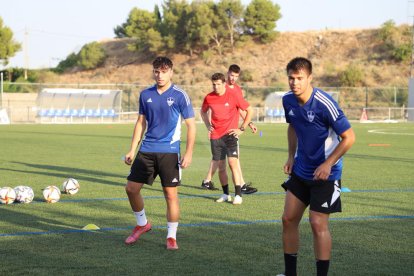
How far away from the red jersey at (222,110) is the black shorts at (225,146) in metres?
0.08

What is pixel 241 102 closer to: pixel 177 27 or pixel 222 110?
pixel 222 110

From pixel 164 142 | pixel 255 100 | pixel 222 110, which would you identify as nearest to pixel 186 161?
pixel 164 142

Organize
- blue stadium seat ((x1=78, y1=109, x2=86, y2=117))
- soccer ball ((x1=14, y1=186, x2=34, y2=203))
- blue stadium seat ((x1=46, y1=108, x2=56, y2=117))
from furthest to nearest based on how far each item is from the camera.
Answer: blue stadium seat ((x1=78, y1=109, x2=86, y2=117)), blue stadium seat ((x1=46, y1=108, x2=56, y2=117)), soccer ball ((x1=14, y1=186, x2=34, y2=203))

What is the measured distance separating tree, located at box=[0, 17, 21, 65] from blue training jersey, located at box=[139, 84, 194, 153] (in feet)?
219

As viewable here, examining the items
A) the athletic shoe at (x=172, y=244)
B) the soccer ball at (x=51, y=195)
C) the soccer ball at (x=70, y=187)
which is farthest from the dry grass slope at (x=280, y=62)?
the athletic shoe at (x=172, y=244)

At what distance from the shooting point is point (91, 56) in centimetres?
8012

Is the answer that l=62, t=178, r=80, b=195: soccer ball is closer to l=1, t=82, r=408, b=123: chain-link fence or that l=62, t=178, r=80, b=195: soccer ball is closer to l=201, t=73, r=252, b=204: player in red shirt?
l=201, t=73, r=252, b=204: player in red shirt

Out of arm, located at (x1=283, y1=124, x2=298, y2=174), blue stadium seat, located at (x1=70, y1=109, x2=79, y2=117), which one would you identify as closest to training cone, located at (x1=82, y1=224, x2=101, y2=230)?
arm, located at (x1=283, y1=124, x2=298, y2=174)

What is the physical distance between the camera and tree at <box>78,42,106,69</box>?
80.1 meters

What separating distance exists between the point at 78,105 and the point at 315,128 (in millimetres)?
46760

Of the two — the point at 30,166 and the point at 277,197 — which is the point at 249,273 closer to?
the point at 277,197

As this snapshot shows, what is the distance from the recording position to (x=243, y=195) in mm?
11523

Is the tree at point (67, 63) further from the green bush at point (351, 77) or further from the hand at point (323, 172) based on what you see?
the hand at point (323, 172)

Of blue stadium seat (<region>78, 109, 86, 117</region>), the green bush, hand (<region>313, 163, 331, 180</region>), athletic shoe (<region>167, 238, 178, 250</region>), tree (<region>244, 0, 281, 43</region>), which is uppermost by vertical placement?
tree (<region>244, 0, 281, 43</region>)
